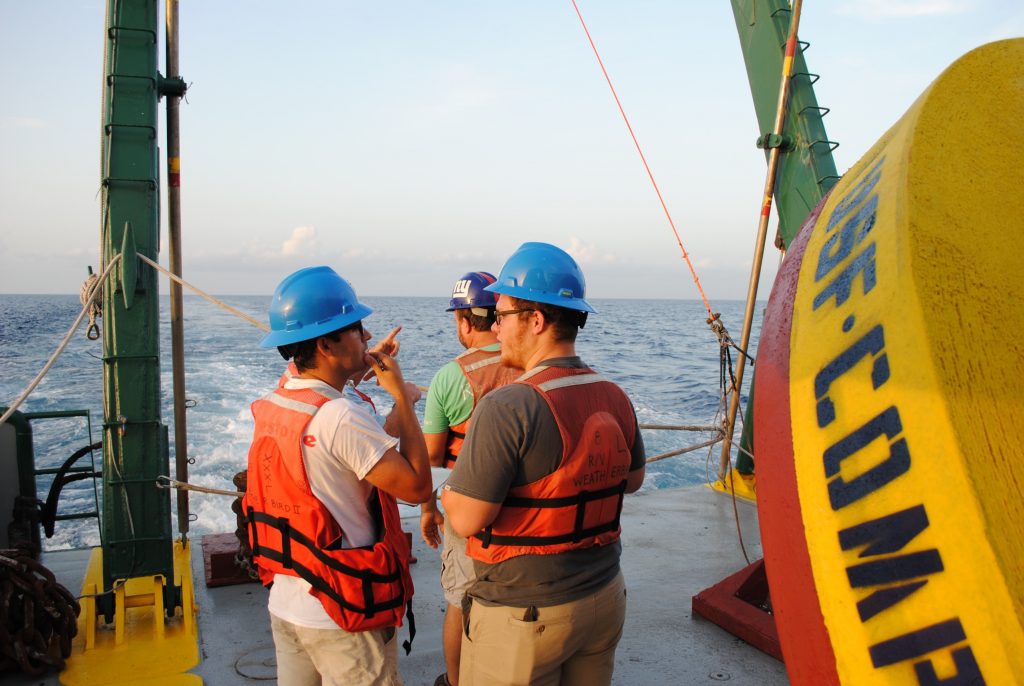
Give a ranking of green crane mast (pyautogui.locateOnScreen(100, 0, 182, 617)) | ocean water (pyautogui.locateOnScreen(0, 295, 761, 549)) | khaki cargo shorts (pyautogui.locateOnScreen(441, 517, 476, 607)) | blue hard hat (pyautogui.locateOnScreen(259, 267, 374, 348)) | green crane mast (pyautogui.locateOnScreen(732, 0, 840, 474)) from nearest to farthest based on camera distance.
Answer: blue hard hat (pyautogui.locateOnScreen(259, 267, 374, 348)) < khaki cargo shorts (pyautogui.locateOnScreen(441, 517, 476, 607)) < green crane mast (pyautogui.locateOnScreen(100, 0, 182, 617)) < green crane mast (pyautogui.locateOnScreen(732, 0, 840, 474)) < ocean water (pyautogui.locateOnScreen(0, 295, 761, 549))

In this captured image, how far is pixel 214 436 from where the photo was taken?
11.6m

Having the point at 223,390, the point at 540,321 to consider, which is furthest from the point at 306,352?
the point at 223,390

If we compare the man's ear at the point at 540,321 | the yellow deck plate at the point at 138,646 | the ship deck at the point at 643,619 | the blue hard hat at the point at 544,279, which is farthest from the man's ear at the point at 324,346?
the yellow deck plate at the point at 138,646

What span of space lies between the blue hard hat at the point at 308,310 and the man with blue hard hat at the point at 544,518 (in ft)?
1.80

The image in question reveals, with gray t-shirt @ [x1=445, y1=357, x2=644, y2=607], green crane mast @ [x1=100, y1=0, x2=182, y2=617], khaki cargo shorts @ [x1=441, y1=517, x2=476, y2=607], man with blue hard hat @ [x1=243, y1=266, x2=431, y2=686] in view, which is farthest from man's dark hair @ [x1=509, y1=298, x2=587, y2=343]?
green crane mast @ [x1=100, y1=0, x2=182, y2=617]

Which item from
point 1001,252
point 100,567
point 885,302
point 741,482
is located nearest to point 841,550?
point 885,302

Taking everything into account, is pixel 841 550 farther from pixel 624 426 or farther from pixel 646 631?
pixel 646 631

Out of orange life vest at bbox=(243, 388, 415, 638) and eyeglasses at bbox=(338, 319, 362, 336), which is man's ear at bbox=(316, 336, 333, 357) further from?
orange life vest at bbox=(243, 388, 415, 638)

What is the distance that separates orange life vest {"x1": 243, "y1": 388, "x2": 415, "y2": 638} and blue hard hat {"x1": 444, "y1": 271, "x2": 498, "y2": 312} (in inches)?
52.9

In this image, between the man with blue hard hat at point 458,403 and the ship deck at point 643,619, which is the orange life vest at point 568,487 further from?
the ship deck at point 643,619

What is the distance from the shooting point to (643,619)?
426 cm

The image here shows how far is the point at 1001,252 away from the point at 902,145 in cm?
28

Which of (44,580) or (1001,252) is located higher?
(1001,252)

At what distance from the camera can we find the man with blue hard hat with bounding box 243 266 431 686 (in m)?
2.04
